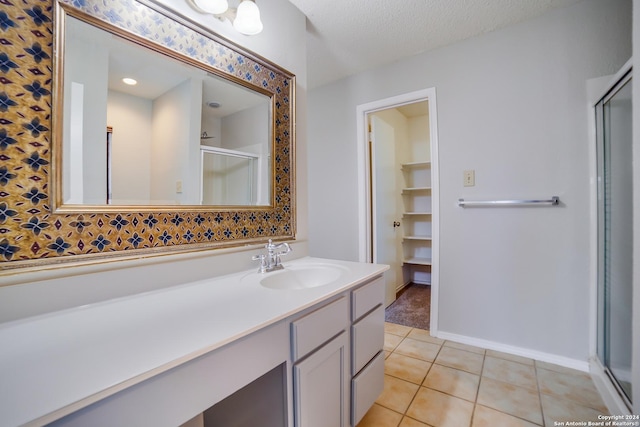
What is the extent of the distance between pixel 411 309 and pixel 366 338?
1.75m

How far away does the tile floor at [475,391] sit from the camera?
1.31m

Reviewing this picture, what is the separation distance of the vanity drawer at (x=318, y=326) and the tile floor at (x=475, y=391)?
66cm

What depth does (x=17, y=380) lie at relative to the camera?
0.47m

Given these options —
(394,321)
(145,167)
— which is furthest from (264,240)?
(394,321)

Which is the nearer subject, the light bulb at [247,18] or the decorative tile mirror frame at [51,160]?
the decorative tile mirror frame at [51,160]

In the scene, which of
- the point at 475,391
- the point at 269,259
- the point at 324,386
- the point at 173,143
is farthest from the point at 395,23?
the point at 475,391

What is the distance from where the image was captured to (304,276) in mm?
1362

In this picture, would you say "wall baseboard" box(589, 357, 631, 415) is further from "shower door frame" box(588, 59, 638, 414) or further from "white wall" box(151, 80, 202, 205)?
"white wall" box(151, 80, 202, 205)

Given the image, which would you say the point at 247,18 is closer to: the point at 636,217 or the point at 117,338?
the point at 117,338

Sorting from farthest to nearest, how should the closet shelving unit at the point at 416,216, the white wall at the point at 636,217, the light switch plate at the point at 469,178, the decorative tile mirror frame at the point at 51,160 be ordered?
the closet shelving unit at the point at 416,216 < the light switch plate at the point at 469,178 < the white wall at the point at 636,217 < the decorative tile mirror frame at the point at 51,160

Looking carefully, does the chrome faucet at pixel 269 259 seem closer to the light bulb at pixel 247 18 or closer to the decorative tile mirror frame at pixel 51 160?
the decorative tile mirror frame at pixel 51 160

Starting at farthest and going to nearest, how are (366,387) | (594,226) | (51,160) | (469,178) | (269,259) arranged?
(469,178)
(594,226)
(269,259)
(366,387)
(51,160)

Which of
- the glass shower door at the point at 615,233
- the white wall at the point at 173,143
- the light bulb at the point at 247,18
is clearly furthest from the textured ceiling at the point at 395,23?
the white wall at the point at 173,143

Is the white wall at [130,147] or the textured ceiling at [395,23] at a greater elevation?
the textured ceiling at [395,23]
